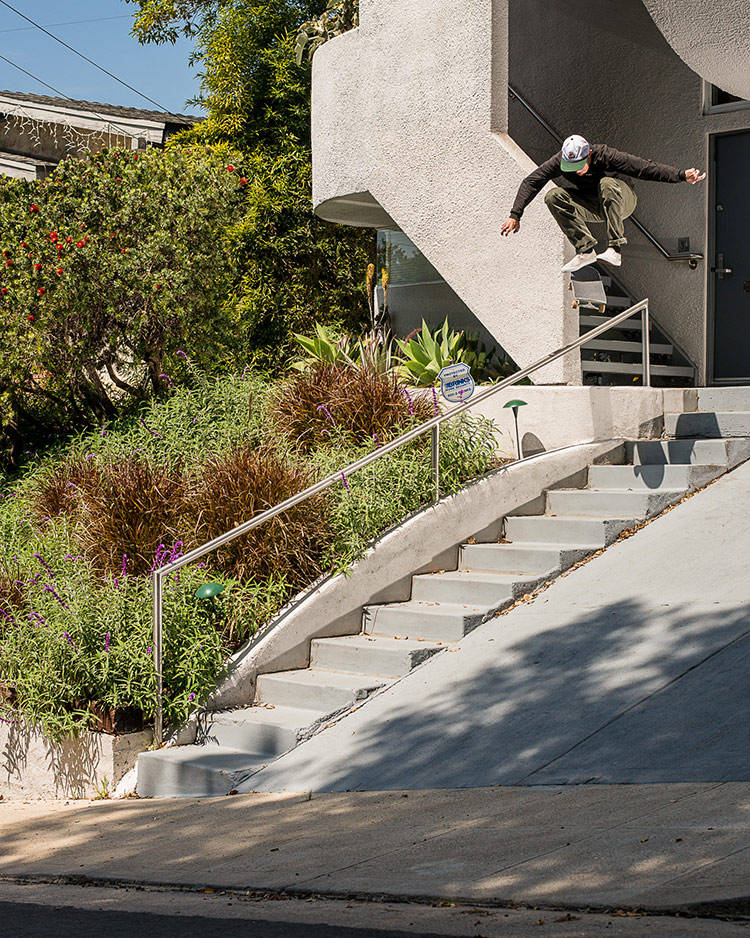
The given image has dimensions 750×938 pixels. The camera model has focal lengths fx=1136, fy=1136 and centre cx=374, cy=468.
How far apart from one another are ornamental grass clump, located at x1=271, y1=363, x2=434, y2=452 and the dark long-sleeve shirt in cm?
191

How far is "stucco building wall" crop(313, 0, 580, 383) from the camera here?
432 inches

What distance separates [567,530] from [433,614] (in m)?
1.57

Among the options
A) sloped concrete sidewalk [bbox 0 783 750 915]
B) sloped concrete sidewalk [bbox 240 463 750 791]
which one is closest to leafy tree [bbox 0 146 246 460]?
sloped concrete sidewalk [bbox 240 463 750 791]

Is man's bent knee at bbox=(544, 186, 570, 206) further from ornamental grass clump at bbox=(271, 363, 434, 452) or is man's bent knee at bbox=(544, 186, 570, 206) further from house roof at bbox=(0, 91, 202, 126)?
house roof at bbox=(0, 91, 202, 126)

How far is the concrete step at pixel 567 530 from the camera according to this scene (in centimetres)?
930

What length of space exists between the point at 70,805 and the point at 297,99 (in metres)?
14.4

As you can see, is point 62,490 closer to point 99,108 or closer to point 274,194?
point 274,194

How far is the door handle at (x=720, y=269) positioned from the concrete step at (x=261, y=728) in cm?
720

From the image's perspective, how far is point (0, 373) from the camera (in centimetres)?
1262

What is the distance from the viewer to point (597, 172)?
9.86m

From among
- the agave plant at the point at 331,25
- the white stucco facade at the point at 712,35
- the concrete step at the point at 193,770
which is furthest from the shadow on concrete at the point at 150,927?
the agave plant at the point at 331,25

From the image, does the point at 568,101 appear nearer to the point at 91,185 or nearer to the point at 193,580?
the point at 91,185

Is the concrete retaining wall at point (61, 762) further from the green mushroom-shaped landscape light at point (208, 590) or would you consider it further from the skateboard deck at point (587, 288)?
the skateboard deck at point (587, 288)

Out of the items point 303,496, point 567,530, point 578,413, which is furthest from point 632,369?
point 303,496
